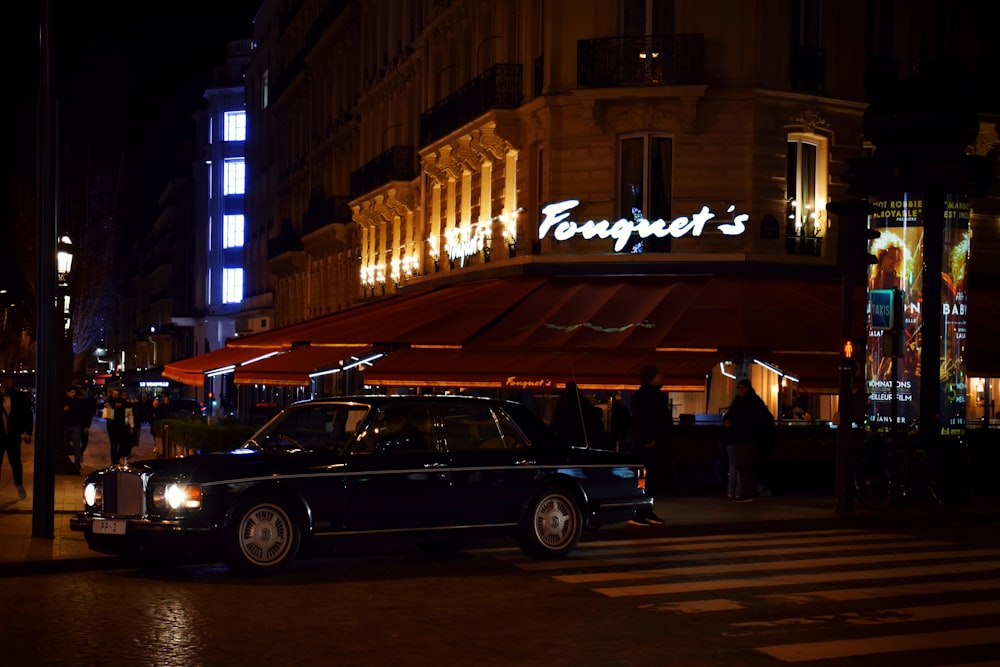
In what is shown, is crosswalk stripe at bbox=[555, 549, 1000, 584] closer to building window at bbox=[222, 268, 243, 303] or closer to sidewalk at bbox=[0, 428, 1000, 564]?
sidewalk at bbox=[0, 428, 1000, 564]

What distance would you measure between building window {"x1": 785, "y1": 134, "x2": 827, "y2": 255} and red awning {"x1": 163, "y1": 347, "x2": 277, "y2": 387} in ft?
34.3

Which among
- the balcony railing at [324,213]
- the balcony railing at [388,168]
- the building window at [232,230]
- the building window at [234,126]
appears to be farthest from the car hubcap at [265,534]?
the building window at [234,126]

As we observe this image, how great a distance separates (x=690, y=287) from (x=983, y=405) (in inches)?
297

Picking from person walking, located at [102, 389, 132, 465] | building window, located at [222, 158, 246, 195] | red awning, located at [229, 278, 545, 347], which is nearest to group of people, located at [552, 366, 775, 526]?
red awning, located at [229, 278, 545, 347]

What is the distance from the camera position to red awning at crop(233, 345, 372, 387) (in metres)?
28.0

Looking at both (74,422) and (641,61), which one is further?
(74,422)

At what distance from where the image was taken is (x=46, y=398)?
15.8 m

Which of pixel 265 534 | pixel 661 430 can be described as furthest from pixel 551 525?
pixel 661 430

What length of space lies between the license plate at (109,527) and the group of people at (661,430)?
702 centimetres

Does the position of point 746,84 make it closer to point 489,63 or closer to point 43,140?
point 489,63

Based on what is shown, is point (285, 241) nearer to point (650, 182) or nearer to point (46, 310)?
point (650, 182)

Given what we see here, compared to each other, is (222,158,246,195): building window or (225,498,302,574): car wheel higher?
(222,158,246,195): building window

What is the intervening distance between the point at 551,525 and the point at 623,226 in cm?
1456

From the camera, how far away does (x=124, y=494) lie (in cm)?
1361
